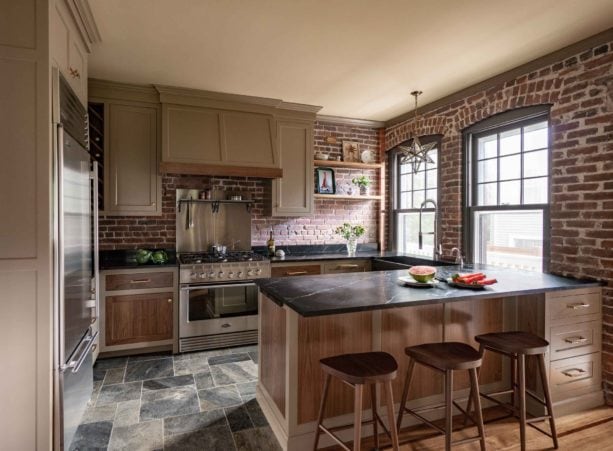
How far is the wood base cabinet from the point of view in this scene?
3.59 m

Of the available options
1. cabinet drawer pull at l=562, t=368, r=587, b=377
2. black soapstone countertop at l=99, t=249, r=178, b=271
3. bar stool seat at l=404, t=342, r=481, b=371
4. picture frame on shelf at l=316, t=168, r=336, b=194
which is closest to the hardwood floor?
cabinet drawer pull at l=562, t=368, r=587, b=377

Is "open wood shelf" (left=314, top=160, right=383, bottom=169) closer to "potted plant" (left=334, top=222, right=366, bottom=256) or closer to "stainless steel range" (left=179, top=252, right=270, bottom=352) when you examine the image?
"potted plant" (left=334, top=222, right=366, bottom=256)

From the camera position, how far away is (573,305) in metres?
2.68

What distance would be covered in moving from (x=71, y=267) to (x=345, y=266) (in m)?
3.03

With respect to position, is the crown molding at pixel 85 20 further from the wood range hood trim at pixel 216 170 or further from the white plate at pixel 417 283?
the white plate at pixel 417 283

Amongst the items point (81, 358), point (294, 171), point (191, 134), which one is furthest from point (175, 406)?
point (294, 171)

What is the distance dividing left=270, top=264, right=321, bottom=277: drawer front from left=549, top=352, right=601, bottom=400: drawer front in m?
2.43

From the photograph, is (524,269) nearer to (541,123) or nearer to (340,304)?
(541,123)

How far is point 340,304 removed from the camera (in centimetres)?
204

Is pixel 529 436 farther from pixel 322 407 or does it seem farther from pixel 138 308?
pixel 138 308

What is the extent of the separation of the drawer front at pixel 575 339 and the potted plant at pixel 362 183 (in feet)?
10.0

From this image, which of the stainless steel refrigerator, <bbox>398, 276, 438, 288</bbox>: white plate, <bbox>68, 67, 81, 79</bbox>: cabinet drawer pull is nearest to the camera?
the stainless steel refrigerator

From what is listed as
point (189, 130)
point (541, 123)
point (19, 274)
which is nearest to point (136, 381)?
point (19, 274)

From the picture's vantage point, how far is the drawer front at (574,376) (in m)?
2.63
